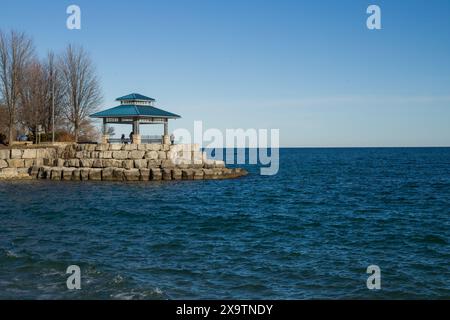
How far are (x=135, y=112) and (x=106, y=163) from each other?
5704 mm

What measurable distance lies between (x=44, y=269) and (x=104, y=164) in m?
30.0

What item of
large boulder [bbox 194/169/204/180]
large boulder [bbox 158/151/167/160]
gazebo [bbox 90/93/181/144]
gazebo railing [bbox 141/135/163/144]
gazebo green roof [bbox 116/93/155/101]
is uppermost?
gazebo green roof [bbox 116/93/155/101]

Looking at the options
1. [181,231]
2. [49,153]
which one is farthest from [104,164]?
[181,231]

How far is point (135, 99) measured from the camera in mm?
46875

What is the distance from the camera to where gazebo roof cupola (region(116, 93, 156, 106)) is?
47.0 m

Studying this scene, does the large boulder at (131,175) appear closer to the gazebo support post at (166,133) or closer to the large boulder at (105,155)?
the large boulder at (105,155)

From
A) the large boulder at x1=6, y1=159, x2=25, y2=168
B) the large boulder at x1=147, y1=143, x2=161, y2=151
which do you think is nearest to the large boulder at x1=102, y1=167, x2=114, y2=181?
the large boulder at x1=147, y1=143, x2=161, y2=151

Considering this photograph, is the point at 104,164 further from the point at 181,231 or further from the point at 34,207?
the point at 181,231

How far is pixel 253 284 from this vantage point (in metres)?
12.5

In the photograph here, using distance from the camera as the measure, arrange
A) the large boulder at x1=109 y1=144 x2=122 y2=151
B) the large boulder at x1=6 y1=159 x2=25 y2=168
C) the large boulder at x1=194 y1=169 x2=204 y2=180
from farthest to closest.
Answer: the large boulder at x1=194 y1=169 x2=204 y2=180 → the large boulder at x1=109 y1=144 x2=122 y2=151 → the large boulder at x1=6 y1=159 x2=25 y2=168

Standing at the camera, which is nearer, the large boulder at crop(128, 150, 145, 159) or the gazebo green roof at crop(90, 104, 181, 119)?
the large boulder at crop(128, 150, 145, 159)

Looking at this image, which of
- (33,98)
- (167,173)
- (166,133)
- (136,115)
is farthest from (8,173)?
(33,98)

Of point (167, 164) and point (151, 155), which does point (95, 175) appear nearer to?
point (151, 155)

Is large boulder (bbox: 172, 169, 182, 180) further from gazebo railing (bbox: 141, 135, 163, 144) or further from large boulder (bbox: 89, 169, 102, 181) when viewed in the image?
large boulder (bbox: 89, 169, 102, 181)
